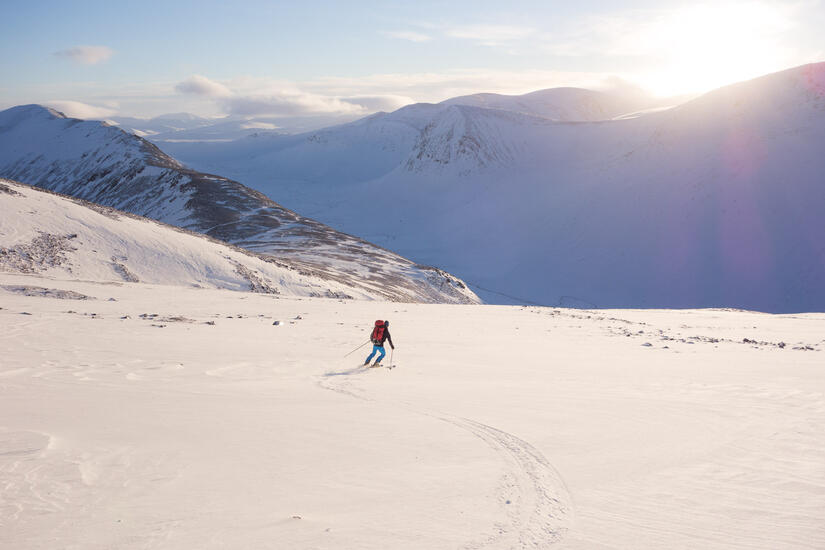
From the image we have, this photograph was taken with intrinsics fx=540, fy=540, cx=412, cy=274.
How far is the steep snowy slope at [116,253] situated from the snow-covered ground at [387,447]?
15.3 metres

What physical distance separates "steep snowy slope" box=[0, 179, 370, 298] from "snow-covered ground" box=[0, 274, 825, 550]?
15288 mm

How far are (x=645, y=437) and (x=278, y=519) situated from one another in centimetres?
601

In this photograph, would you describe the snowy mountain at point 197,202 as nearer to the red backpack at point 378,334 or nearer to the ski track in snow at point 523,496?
the red backpack at point 378,334

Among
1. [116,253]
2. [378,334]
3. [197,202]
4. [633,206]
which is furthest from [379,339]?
[633,206]

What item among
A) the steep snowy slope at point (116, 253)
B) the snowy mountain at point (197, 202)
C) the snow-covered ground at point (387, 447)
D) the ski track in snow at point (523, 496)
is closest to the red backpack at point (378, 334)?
the snow-covered ground at point (387, 447)

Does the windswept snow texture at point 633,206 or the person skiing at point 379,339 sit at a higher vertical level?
the windswept snow texture at point 633,206

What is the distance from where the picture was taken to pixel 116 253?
32.8 meters

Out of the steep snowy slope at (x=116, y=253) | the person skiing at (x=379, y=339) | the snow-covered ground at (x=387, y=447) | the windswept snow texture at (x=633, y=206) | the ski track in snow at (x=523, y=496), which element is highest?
the windswept snow texture at (x=633, y=206)

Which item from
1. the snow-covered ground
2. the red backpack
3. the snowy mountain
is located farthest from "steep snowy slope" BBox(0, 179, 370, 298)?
the red backpack

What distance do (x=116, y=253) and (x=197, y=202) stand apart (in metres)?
41.1

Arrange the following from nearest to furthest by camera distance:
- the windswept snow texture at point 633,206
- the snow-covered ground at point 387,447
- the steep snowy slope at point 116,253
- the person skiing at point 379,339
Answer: the snow-covered ground at point 387,447 < the person skiing at point 379,339 < the steep snowy slope at point 116,253 < the windswept snow texture at point 633,206

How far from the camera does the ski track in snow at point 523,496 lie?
208 inches

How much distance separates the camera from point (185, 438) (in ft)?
23.9

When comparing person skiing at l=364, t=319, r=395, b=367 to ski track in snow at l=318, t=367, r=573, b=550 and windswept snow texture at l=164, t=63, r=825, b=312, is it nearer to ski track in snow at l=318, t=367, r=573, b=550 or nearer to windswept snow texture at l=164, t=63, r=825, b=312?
ski track in snow at l=318, t=367, r=573, b=550
